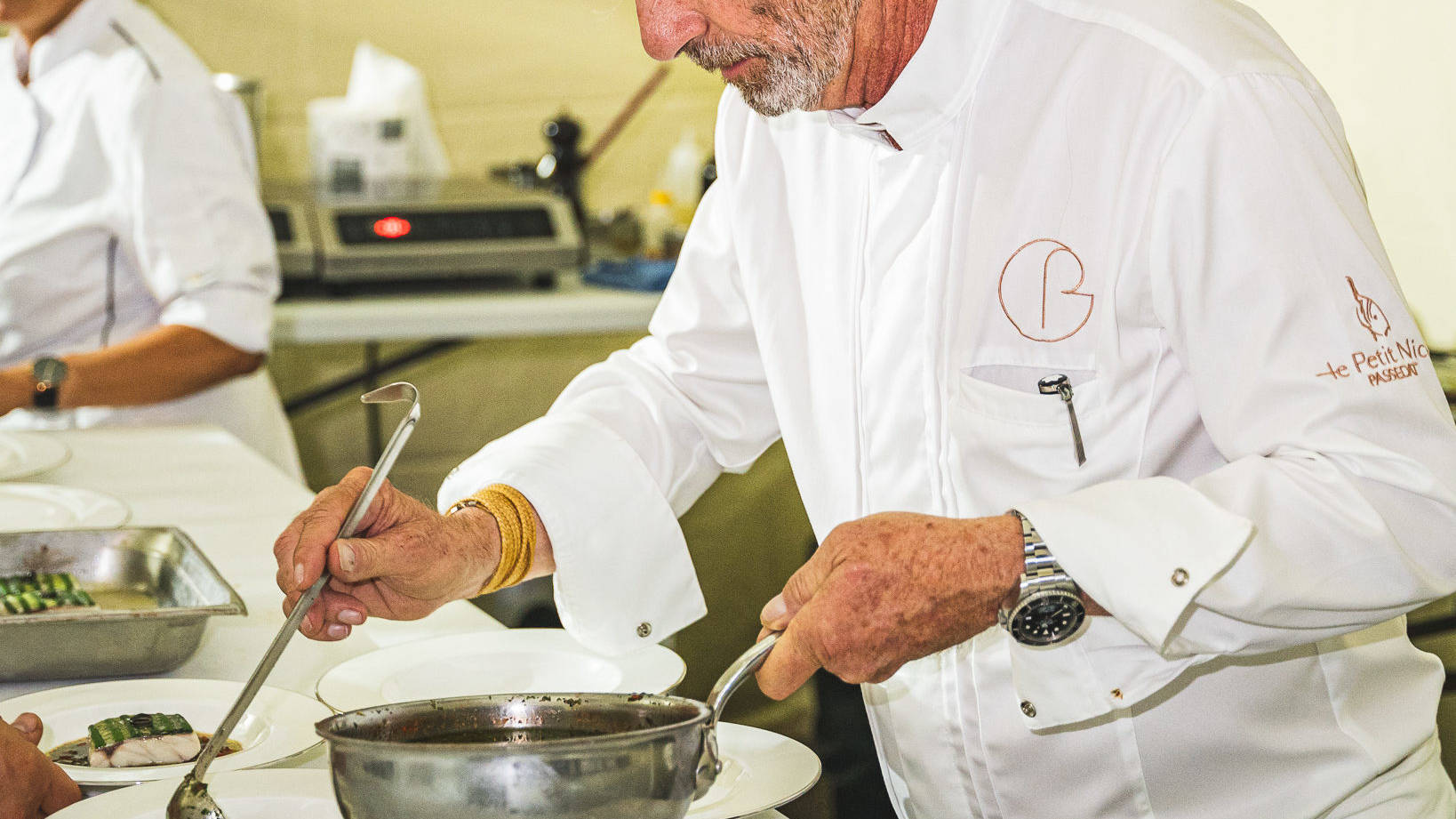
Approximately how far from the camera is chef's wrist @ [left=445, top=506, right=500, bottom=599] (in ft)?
3.76

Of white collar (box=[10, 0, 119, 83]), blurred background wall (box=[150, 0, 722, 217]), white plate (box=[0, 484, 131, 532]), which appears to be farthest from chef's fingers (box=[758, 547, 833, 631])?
blurred background wall (box=[150, 0, 722, 217])

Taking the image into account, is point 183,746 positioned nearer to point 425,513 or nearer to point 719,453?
point 425,513

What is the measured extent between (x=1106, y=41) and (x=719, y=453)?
0.58 metres

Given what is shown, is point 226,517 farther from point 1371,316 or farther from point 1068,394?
point 1371,316

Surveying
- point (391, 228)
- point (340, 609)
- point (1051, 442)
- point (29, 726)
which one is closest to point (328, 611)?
point (340, 609)

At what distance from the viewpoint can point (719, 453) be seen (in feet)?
4.65

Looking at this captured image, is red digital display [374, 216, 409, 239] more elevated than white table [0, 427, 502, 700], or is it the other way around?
red digital display [374, 216, 409, 239]

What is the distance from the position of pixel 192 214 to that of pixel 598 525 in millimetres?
1459

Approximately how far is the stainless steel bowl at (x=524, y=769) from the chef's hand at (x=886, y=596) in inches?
3.7

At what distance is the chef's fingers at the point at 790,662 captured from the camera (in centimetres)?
82

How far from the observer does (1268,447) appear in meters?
0.91

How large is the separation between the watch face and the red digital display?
2.58 meters

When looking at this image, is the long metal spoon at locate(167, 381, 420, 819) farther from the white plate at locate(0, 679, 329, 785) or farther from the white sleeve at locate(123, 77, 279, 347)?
the white sleeve at locate(123, 77, 279, 347)

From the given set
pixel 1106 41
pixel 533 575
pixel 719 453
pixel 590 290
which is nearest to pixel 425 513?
pixel 533 575
